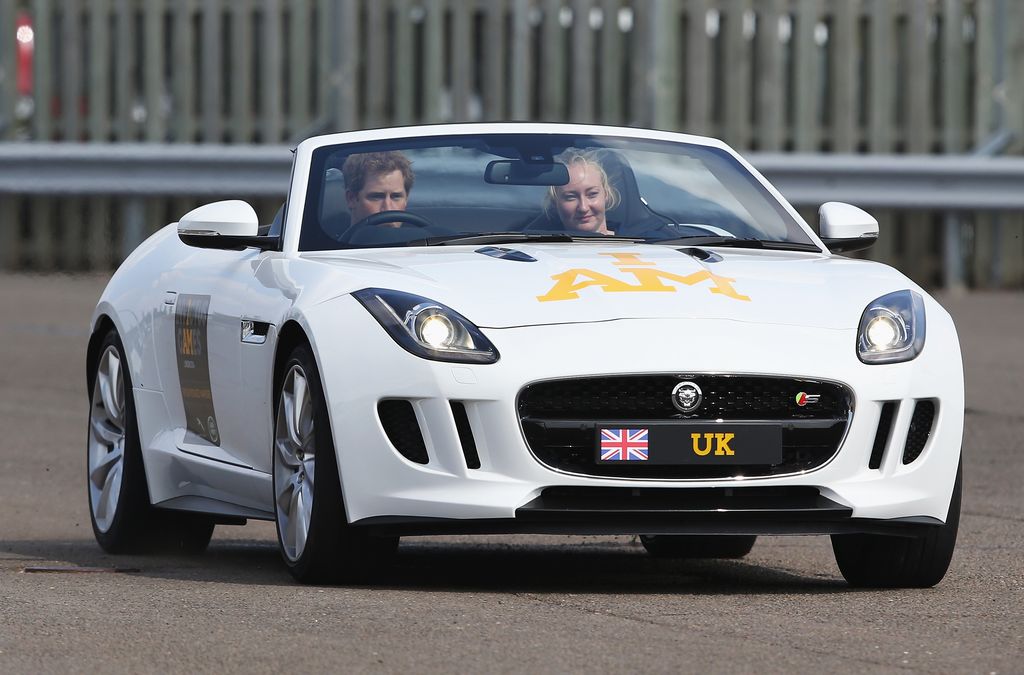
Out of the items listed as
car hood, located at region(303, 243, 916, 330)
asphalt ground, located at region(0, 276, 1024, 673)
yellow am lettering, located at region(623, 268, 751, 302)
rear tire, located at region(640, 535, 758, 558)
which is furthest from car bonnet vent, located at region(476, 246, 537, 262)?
rear tire, located at region(640, 535, 758, 558)

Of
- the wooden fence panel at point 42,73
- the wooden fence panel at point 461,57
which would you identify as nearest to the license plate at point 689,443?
the wooden fence panel at point 461,57

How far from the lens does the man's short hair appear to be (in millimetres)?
7461

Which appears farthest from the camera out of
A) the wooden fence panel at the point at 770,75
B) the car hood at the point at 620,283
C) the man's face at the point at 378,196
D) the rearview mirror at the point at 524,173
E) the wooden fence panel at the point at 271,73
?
the wooden fence panel at the point at 271,73

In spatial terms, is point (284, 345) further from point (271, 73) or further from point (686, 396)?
point (271, 73)

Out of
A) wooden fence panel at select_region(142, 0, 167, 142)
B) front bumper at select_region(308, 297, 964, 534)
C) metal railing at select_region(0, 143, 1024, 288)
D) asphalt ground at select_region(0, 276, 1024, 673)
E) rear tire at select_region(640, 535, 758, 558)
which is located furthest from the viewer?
wooden fence panel at select_region(142, 0, 167, 142)

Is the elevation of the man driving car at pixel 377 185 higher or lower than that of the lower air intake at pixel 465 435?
higher

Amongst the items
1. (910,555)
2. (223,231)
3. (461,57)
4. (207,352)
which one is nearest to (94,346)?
(207,352)

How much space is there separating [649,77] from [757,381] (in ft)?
41.1

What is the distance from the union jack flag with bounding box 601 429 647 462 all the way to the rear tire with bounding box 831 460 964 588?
894 mm

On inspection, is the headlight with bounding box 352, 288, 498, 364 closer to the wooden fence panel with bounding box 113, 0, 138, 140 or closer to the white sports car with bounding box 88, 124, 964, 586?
the white sports car with bounding box 88, 124, 964, 586

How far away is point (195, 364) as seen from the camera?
25.0ft

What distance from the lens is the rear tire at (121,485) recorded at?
26.5 ft

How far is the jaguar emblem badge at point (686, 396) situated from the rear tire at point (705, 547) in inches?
66.8

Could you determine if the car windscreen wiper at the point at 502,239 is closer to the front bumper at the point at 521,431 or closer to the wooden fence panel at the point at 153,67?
the front bumper at the point at 521,431
